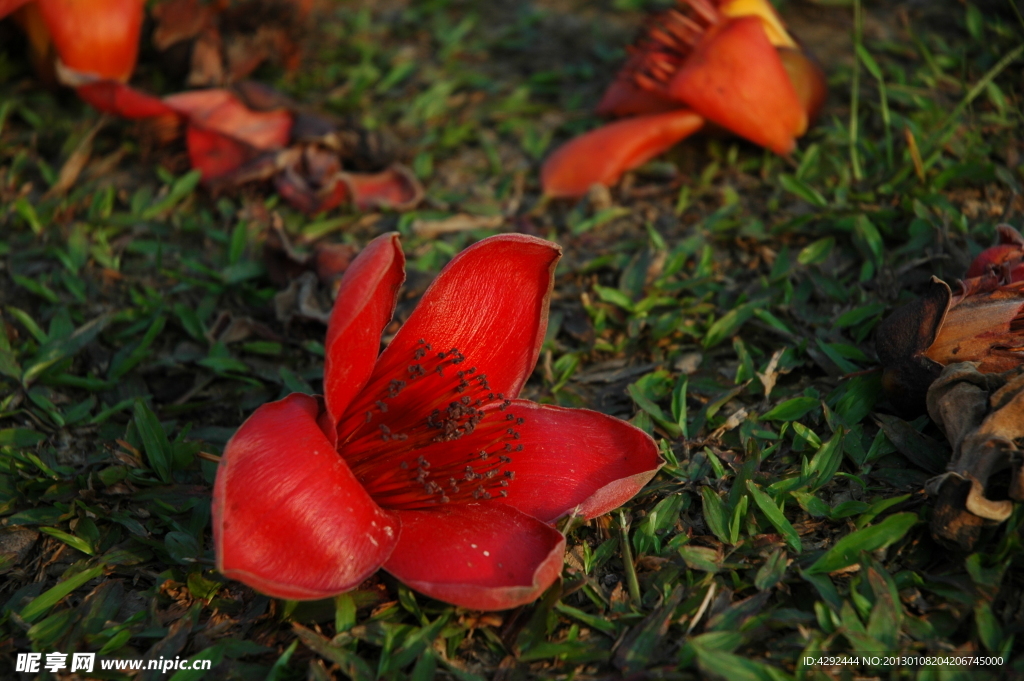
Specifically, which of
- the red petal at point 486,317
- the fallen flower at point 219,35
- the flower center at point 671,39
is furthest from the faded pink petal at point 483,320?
the fallen flower at point 219,35

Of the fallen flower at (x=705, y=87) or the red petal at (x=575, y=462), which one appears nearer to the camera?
the red petal at (x=575, y=462)

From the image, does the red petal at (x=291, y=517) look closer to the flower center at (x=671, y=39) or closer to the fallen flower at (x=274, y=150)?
the fallen flower at (x=274, y=150)

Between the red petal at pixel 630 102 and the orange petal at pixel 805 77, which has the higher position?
the orange petal at pixel 805 77

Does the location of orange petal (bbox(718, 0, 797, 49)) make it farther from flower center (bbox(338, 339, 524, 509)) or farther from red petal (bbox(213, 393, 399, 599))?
red petal (bbox(213, 393, 399, 599))

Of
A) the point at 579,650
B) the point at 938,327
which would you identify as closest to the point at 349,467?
the point at 579,650

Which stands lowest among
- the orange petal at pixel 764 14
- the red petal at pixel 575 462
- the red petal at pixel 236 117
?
the red petal at pixel 575 462

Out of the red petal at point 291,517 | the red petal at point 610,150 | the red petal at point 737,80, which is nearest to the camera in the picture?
the red petal at point 291,517

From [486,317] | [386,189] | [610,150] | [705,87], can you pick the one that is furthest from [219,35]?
[486,317]
